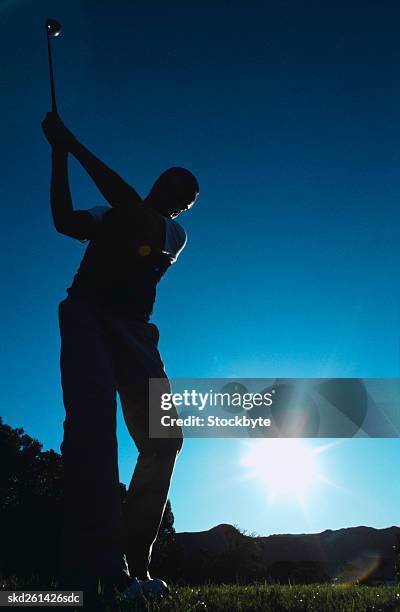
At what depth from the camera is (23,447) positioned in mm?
39719

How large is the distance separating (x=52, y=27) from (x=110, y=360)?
11.6 feet

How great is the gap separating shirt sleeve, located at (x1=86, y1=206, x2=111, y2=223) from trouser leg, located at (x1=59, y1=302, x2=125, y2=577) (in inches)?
28.4

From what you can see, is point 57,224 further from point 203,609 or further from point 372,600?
point 372,600

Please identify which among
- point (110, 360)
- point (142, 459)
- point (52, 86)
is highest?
point (52, 86)

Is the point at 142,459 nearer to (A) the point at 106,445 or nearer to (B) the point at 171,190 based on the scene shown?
(A) the point at 106,445

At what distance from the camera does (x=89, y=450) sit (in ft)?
10.5

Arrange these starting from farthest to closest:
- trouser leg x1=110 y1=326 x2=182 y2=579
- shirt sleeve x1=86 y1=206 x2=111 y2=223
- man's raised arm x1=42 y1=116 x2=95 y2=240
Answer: shirt sleeve x1=86 y1=206 x2=111 y2=223 < man's raised arm x1=42 y1=116 x2=95 y2=240 < trouser leg x1=110 y1=326 x2=182 y2=579

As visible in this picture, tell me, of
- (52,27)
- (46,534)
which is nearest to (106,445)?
(52,27)

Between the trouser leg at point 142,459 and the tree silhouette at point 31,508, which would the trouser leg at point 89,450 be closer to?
the trouser leg at point 142,459

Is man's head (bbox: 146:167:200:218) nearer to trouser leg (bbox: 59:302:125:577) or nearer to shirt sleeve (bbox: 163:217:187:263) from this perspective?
shirt sleeve (bbox: 163:217:187:263)

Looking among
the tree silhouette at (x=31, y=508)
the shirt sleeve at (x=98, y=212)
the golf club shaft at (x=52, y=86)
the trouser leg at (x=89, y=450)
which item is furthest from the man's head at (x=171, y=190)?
the tree silhouette at (x=31, y=508)

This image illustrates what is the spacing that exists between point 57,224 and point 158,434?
169 centimetres

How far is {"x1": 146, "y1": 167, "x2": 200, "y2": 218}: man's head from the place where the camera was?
13.9ft

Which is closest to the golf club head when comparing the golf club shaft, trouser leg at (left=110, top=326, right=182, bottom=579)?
the golf club shaft
